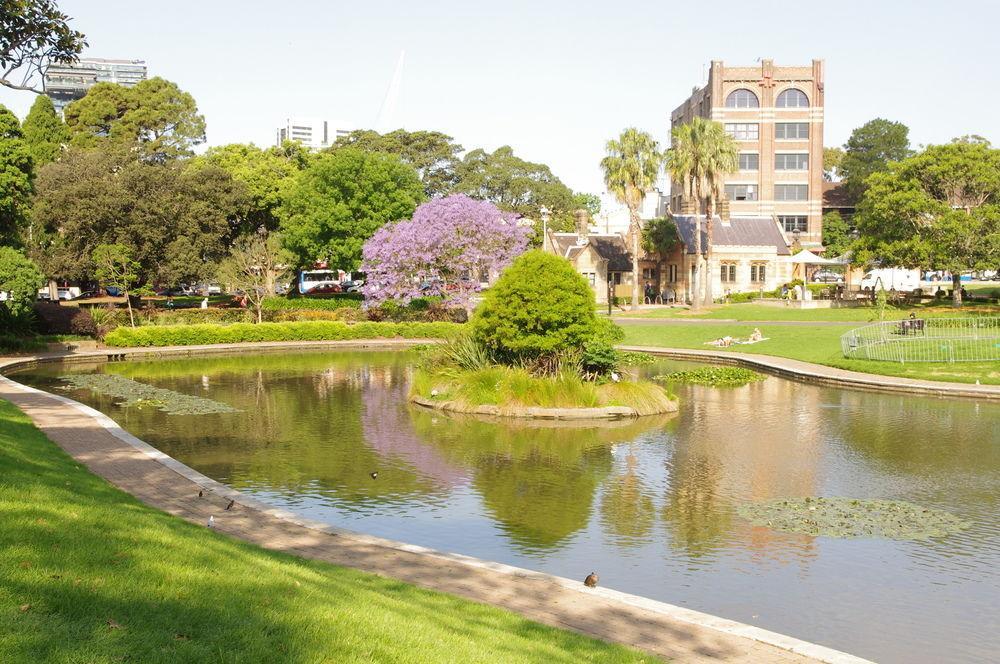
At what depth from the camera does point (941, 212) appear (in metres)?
56.0

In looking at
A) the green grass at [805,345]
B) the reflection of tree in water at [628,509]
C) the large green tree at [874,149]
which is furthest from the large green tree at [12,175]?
the large green tree at [874,149]

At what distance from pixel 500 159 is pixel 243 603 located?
98735mm

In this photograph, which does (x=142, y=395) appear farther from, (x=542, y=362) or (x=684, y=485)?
(x=684, y=485)

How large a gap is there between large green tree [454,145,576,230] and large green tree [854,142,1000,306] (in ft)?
151

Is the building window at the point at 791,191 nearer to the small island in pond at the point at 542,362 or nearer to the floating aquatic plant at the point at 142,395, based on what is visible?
the small island in pond at the point at 542,362

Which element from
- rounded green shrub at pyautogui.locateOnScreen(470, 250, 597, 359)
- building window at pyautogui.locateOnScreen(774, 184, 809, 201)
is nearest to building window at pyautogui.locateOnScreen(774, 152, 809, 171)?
building window at pyautogui.locateOnScreen(774, 184, 809, 201)

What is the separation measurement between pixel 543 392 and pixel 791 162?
258ft

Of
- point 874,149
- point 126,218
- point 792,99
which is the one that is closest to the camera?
point 126,218

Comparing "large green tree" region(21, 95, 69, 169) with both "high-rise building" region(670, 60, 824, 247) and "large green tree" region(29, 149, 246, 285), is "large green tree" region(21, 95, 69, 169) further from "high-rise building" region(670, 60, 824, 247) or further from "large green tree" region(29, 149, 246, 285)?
"high-rise building" region(670, 60, 824, 247)

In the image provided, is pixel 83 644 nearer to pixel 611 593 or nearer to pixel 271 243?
pixel 611 593

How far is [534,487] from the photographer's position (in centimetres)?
1791

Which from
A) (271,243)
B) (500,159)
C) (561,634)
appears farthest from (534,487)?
(500,159)

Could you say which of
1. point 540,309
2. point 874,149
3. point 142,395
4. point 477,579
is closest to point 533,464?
point 540,309

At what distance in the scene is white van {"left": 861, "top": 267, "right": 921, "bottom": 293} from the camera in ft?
233
